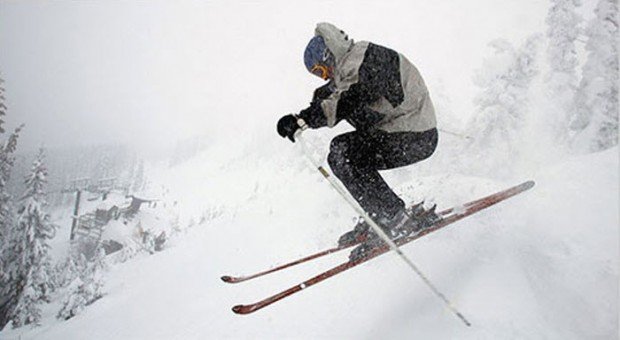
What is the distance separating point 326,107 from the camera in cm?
354

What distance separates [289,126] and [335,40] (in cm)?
104

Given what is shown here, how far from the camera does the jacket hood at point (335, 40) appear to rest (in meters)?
3.81

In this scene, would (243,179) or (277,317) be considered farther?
(243,179)

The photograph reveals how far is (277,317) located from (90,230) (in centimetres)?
4677

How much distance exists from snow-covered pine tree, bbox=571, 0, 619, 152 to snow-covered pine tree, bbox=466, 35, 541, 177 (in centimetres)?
267

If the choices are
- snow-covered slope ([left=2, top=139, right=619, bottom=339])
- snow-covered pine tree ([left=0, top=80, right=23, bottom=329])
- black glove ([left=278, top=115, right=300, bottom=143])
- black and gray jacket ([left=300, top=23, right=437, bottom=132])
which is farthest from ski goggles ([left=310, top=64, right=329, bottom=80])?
snow-covered pine tree ([left=0, top=80, right=23, bottom=329])

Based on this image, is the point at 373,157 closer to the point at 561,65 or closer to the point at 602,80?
the point at 602,80

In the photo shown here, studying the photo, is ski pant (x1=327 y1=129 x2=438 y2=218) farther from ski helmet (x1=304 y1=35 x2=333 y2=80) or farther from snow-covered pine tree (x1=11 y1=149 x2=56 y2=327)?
snow-covered pine tree (x1=11 y1=149 x2=56 y2=327)

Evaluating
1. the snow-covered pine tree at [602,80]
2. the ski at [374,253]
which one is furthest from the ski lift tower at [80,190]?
the snow-covered pine tree at [602,80]

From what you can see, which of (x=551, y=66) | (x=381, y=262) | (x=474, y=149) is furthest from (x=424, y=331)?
(x=551, y=66)

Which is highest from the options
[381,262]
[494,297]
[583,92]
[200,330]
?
[583,92]

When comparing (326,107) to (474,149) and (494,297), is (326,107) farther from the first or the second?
(474,149)

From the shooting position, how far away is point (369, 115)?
389 centimetres

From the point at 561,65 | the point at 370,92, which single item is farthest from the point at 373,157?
the point at 561,65
